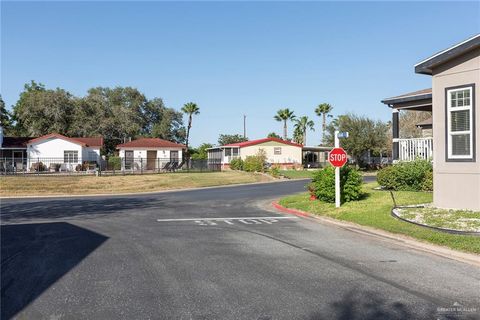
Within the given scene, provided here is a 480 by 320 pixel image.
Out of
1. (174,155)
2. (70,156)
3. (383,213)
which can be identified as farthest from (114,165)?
(383,213)

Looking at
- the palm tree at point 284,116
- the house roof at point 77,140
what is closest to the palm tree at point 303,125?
the palm tree at point 284,116

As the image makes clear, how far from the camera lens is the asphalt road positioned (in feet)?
17.3

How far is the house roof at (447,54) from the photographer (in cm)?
1173

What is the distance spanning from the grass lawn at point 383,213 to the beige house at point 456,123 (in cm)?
183

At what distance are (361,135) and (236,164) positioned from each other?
14.1 m

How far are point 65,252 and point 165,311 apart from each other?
4153 millimetres

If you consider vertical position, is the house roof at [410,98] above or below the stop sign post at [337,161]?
above

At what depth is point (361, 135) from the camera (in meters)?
49.1

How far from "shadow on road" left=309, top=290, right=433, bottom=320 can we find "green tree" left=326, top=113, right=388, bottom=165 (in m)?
44.1

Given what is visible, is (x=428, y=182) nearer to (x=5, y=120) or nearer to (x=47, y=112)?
(x=47, y=112)

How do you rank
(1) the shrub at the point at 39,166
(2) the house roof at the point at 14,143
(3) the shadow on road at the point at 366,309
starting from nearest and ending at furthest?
(3) the shadow on road at the point at 366,309 < (1) the shrub at the point at 39,166 < (2) the house roof at the point at 14,143

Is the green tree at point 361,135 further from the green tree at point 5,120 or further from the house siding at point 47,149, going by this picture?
the green tree at point 5,120

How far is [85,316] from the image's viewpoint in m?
5.05

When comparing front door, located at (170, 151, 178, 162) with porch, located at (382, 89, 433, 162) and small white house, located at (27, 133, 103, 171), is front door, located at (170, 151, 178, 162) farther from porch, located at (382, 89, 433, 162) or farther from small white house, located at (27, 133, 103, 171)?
porch, located at (382, 89, 433, 162)
